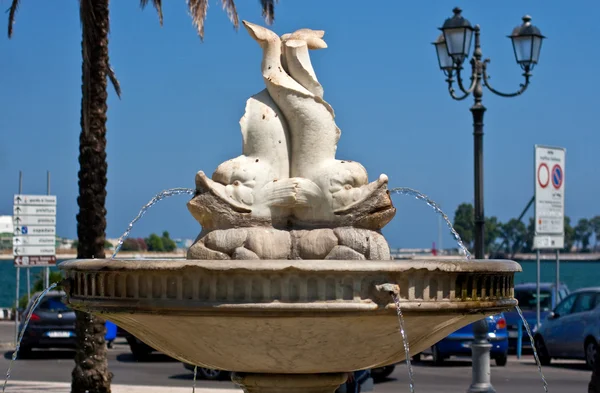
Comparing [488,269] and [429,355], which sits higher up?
[488,269]

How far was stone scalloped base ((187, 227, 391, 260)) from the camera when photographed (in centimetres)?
Answer: 773

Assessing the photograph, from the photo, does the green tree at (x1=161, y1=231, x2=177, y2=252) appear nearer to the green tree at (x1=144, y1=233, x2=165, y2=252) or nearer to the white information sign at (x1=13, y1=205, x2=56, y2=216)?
the green tree at (x1=144, y1=233, x2=165, y2=252)

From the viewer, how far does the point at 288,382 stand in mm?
7293

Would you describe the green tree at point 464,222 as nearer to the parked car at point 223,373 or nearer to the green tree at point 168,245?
the green tree at point 168,245

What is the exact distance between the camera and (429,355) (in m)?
22.9

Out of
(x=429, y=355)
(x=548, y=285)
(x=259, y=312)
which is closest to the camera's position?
(x=259, y=312)

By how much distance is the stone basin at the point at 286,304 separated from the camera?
21.3 ft

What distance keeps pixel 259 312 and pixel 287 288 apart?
192mm

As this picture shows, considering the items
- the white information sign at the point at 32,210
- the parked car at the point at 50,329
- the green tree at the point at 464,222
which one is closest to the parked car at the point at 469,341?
the parked car at the point at 50,329

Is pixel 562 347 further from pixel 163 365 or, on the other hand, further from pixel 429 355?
pixel 163 365

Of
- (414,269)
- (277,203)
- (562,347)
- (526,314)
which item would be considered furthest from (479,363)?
(526,314)

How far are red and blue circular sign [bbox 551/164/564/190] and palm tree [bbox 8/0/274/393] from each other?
404 inches

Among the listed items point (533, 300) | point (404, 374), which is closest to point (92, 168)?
point (404, 374)

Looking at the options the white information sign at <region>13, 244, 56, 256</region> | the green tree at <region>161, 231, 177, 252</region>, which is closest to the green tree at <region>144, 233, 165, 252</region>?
the green tree at <region>161, 231, 177, 252</region>
